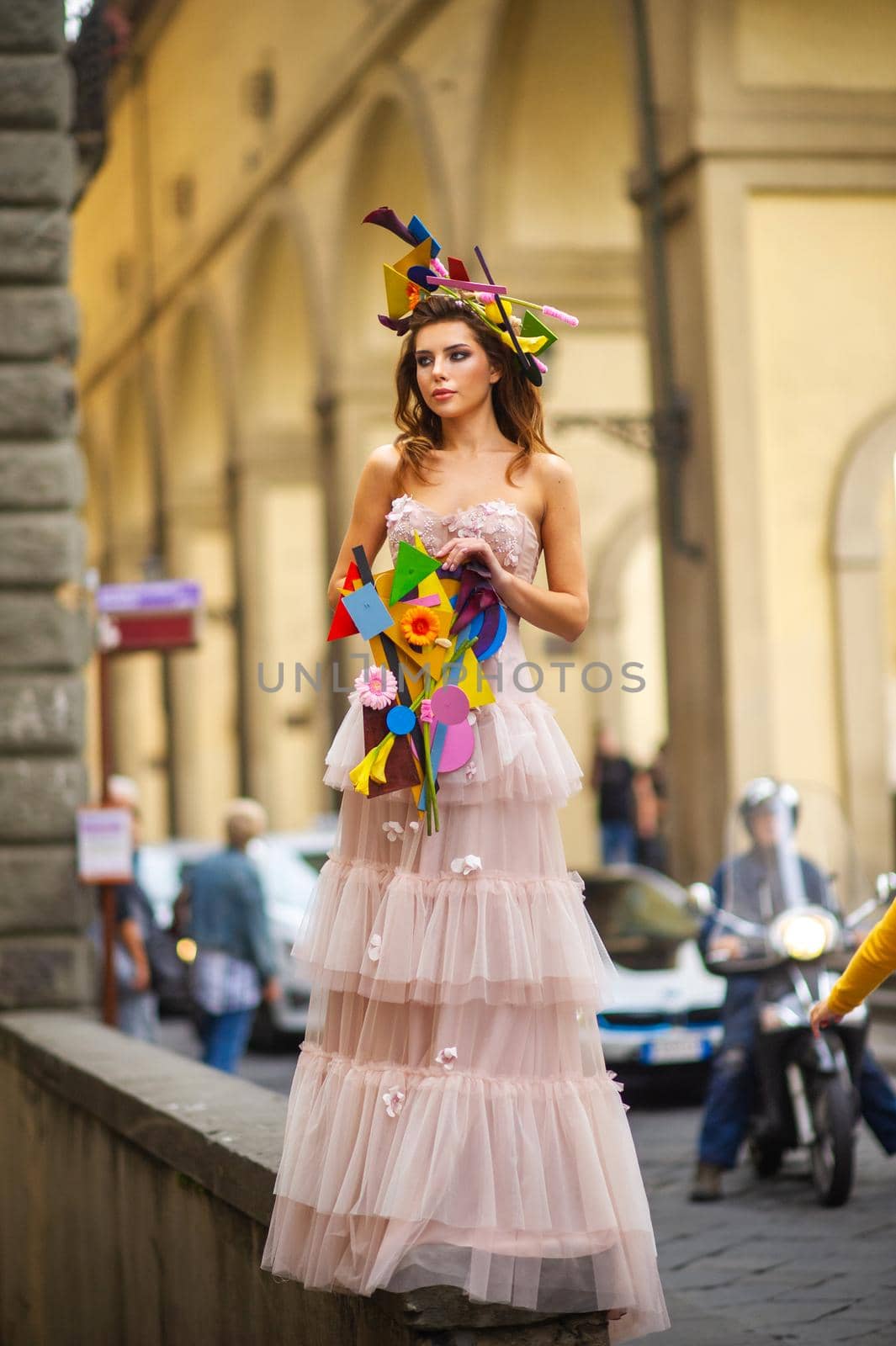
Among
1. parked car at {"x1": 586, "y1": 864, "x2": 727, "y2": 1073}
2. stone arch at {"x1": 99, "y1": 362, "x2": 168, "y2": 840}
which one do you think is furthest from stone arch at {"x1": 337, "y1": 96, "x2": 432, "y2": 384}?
stone arch at {"x1": 99, "y1": 362, "x2": 168, "y2": 840}

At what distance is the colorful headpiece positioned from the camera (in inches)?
148

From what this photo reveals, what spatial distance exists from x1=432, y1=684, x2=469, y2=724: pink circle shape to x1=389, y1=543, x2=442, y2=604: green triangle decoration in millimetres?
188

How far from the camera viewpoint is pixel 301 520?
1017 inches

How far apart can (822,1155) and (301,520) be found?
62.4 feet

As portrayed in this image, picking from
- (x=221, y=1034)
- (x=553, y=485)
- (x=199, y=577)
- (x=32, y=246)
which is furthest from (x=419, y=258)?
(x=199, y=577)

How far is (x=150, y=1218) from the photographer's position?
5309mm

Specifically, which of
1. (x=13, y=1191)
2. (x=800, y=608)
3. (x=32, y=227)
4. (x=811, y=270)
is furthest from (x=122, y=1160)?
(x=811, y=270)

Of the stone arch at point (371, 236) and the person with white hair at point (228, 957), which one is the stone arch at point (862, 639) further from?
the stone arch at point (371, 236)

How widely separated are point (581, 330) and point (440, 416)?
52.0 feet

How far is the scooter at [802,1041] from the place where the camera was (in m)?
7.37

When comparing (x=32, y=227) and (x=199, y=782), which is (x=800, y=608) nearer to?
(x=32, y=227)

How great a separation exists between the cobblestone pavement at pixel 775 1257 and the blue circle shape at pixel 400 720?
1.45 m

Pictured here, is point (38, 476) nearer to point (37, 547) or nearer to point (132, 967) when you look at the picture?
point (37, 547)

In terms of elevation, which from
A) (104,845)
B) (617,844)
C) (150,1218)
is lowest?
(150,1218)
